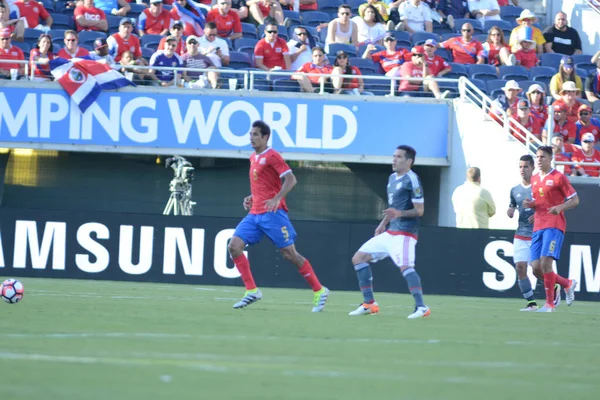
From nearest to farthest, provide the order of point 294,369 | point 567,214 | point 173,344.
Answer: point 294,369, point 173,344, point 567,214

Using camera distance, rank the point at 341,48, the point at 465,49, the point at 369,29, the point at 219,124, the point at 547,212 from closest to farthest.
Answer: the point at 547,212
the point at 219,124
the point at 341,48
the point at 369,29
the point at 465,49

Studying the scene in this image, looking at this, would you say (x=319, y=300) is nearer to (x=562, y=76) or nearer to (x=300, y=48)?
(x=300, y=48)

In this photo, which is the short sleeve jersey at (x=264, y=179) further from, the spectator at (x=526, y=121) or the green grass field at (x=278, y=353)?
the spectator at (x=526, y=121)

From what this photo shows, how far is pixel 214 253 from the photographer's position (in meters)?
17.9

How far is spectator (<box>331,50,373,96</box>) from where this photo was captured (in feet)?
68.5

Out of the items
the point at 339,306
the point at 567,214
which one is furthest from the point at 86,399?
the point at 567,214

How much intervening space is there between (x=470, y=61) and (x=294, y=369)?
18.0 metres

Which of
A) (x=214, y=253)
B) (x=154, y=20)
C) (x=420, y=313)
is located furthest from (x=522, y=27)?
(x=420, y=313)

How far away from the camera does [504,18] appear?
25984 mm

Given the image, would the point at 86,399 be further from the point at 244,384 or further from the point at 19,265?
the point at 19,265

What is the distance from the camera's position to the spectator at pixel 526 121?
67.3ft

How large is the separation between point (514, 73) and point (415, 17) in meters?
2.56

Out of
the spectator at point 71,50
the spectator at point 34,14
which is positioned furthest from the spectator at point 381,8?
the spectator at point 34,14

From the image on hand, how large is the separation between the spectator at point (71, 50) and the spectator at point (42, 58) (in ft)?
0.71
